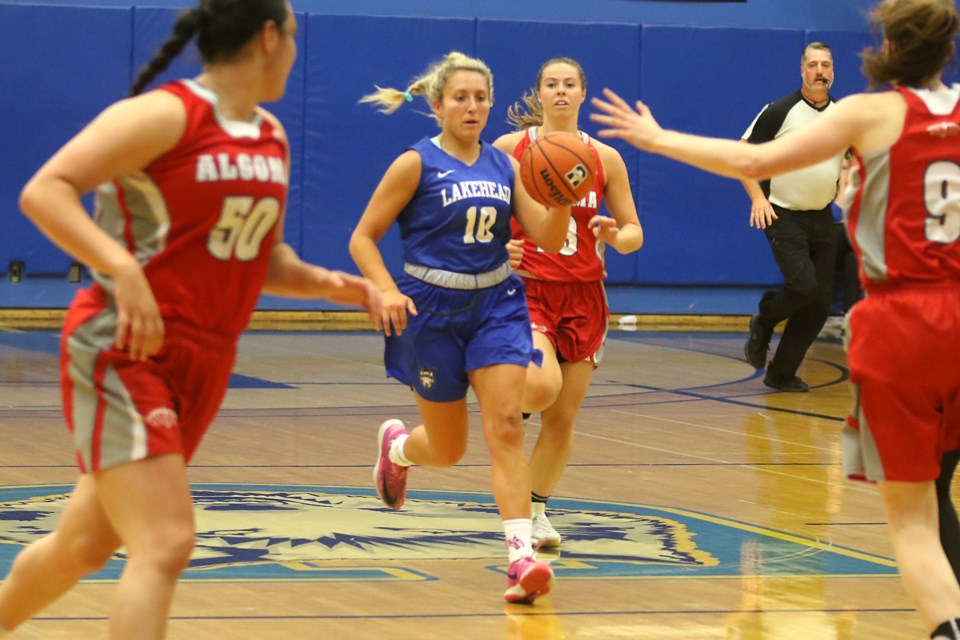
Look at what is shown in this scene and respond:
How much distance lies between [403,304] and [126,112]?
2.08 metres

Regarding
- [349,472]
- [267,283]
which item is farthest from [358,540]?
[267,283]

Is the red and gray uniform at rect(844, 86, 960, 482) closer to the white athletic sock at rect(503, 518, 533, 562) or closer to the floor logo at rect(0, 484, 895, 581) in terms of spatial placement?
the white athletic sock at rect(503, 518, 533, 562)

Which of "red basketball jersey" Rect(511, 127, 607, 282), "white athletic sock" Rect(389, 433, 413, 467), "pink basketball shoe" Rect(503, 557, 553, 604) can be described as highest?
"red basketball jersey" Rect(511, 127, 607, 282)

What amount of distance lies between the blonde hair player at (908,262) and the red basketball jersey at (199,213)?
0.86m

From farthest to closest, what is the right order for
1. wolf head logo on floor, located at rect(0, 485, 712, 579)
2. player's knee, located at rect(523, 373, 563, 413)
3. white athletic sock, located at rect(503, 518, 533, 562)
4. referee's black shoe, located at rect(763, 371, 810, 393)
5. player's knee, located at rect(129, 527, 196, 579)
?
referee's black shoe, located at rect(763, 371, 810, 393), player's knee, located at rect(523, 373, 563, 413), wolf head logo on floor, located at rect(0, 485, 712, 579), white athletic sock, located at rect(503, 518, 533, 562), player's knee, located at rect(129, 527, 196, 579)

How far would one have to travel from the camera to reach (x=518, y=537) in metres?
5.21

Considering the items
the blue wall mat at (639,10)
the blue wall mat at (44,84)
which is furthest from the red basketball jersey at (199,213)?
the blue wall mat at (639,10)

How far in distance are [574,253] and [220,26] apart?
313cm

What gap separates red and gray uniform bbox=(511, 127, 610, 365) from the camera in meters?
6.34

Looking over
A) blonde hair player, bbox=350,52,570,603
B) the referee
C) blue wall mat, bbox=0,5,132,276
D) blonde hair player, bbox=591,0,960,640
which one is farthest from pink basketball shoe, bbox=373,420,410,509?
blue wall mat, bbox=0,5,132,276

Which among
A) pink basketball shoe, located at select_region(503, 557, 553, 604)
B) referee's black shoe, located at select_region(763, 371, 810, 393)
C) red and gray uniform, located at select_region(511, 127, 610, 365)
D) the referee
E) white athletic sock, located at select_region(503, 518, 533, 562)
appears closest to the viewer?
pink basketball shoe, located at select_region(503, 557, 553, 604)

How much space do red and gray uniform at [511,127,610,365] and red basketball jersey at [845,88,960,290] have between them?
102 inches

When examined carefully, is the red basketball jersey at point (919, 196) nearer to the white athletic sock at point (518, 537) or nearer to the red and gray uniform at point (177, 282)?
the red and gray uniform at point (177, 282)

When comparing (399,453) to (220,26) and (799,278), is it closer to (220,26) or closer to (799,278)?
(220,26)
